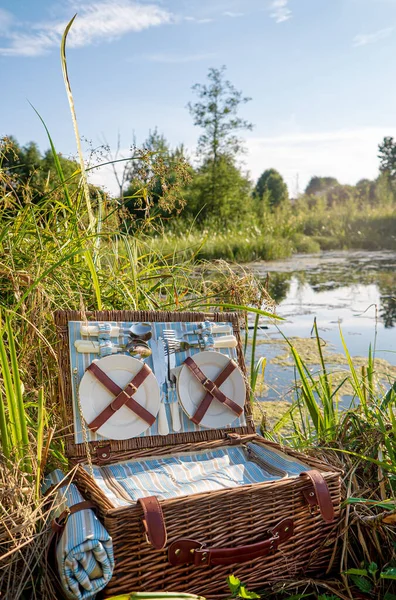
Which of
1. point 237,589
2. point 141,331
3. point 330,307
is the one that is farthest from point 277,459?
point 330,307

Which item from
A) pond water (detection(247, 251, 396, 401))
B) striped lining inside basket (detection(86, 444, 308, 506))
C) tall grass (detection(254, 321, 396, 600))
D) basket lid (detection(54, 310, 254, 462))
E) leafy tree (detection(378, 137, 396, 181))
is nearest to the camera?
tall grass (detection(254, 321, 396, 600))

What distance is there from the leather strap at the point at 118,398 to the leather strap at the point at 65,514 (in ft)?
1.27

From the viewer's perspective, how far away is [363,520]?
1.71 meters

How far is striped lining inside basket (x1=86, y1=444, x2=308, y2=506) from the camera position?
1.72 m

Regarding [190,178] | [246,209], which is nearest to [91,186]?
[190,178]

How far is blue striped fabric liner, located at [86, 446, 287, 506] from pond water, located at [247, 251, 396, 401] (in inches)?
22.1

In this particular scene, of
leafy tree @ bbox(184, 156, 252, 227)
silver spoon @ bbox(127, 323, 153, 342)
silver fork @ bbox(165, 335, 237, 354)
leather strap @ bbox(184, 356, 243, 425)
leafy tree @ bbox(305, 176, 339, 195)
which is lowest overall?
leather strap @ bbox(184, 356, 243, 425)

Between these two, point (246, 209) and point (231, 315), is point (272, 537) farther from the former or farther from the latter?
point (246, 209)

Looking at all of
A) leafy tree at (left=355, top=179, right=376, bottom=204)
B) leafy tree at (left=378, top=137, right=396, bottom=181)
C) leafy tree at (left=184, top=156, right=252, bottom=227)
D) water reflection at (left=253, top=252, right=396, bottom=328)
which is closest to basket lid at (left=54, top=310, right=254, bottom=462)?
water reflection at (left=253, top=252, right=396, bottom=328)

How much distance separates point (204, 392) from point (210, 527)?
602mm

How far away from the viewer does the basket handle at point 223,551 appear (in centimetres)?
148

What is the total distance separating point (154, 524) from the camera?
1412mm

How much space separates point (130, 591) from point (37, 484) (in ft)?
1.16

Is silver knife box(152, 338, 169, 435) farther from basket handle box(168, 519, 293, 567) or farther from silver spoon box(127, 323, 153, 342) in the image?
basket handle box(168, 519, 293, 567)
